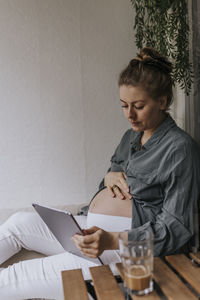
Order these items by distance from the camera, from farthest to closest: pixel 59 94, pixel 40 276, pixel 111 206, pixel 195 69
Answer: pixel 59 94 < pixel 195 69 < pixel 111 206 < pixel 40 276

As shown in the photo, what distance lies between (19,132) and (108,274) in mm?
1318

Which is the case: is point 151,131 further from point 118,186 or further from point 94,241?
point 94,241

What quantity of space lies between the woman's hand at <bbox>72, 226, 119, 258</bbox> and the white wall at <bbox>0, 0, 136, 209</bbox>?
3.51 ft

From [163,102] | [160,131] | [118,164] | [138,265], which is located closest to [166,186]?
[160,131]

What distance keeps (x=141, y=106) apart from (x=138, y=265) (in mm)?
654

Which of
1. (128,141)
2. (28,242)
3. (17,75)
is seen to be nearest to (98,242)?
(28,242)

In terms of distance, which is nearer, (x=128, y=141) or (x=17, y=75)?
(x=128, y=141)

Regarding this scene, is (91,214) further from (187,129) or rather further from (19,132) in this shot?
(19,132)

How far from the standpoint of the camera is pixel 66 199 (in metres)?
2.17

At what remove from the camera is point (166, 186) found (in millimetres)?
1236

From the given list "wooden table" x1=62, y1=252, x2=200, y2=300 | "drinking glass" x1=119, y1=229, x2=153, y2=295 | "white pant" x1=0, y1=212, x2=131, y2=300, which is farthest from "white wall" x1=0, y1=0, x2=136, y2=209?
"drinking glass" x1=119, y1=229, x2=153, y2=295

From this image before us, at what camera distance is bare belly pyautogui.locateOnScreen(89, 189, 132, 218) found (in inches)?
55.4

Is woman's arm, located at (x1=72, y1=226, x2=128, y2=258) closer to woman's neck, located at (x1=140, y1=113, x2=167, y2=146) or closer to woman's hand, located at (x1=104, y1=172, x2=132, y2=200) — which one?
woman's hand, located at (x1=104, y1=172, x2=132, y2=200)

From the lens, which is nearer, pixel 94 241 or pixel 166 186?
pixel 94 241
